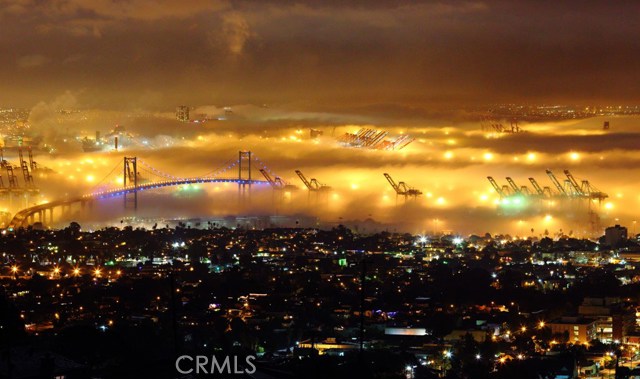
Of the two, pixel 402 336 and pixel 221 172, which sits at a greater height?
pixel 221 172

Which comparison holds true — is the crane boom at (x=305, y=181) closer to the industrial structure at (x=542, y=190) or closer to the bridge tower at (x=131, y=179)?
the bridge tower at (x=131, y=179)

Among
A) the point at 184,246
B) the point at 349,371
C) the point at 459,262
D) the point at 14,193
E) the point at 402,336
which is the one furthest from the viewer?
the point at 14,193

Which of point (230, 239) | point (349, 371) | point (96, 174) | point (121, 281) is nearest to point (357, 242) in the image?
point (230, 239)

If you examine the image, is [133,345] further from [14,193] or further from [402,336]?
[14,193]

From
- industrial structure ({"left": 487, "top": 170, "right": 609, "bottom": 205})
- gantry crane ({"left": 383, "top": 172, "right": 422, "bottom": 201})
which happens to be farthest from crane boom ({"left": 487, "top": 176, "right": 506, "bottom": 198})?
gantry crane ({"left": 383, "top": 172, "right": 422, "bottom": 201})

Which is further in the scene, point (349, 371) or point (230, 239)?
point (230, 239)

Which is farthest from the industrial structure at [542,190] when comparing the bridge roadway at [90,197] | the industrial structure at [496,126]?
the bridge roadway at [90,197]

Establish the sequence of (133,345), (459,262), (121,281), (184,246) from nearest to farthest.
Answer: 1. (133,345)
2. (121,281)
3. (459,262)
4. (184,246)
